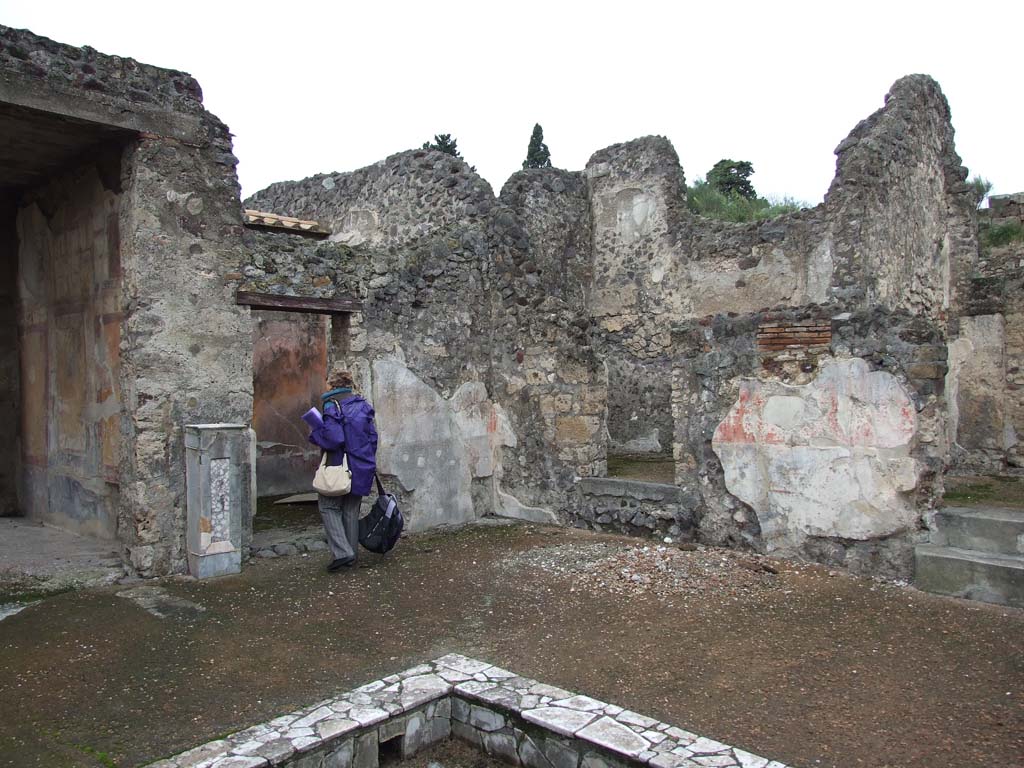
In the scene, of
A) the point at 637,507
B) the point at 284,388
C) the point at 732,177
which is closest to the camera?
the point at 637,507

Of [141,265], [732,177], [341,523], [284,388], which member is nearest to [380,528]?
[341,523]

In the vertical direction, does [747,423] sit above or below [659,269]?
below

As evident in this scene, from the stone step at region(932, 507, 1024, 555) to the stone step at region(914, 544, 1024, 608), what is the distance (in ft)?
0.25

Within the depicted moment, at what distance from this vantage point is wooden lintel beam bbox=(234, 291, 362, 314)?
645 centimetres

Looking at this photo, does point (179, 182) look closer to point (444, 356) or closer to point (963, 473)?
point (444, 356)

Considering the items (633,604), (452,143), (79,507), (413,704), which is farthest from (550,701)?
(452,143)

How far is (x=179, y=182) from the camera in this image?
20.0 feet

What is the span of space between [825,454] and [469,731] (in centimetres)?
328

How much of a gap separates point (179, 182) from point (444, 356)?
2.70 meters

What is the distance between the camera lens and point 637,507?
6918 millimetres

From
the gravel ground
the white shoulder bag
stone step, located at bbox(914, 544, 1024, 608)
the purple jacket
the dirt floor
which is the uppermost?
the purple jacket

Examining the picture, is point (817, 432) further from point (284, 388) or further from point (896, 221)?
point (284, 388)

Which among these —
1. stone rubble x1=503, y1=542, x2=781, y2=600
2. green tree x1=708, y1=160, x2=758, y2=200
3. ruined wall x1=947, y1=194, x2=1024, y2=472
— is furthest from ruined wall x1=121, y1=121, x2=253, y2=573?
green tree x1=708, y1=160, x2=758, y2=200

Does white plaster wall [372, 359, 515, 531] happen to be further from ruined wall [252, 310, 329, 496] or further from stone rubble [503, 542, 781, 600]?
ruined wall [252, 310, 329, 496]
